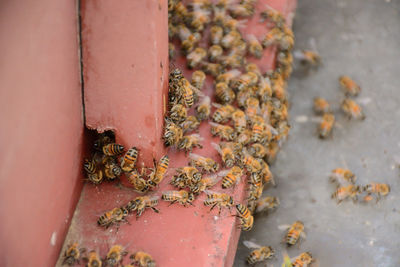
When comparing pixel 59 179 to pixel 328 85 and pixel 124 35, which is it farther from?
pixel 328 85

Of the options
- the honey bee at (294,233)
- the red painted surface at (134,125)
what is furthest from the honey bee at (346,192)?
the red painted surface at (134,125)

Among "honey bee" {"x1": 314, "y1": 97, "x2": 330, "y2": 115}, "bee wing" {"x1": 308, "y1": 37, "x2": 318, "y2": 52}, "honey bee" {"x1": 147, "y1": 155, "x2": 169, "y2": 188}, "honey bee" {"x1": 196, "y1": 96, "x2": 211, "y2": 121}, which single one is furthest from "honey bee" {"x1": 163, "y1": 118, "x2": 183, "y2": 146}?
"bee wing" {"x1": 308, "y1": 37, "x2": 318, "y2": 52}

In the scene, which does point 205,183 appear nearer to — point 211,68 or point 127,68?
point 127,68

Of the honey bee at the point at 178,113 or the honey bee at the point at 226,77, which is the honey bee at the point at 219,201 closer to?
the honey bee at the point at 178,113

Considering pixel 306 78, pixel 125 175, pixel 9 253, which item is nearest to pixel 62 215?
pixel 125 175

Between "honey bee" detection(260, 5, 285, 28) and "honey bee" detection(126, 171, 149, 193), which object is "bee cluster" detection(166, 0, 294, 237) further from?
"honey bee" detection(126, 171, 149, 193)

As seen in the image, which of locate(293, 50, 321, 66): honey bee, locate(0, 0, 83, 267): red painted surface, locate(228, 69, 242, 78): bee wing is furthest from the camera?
locate(293, 50, 321, 66): honey bee
